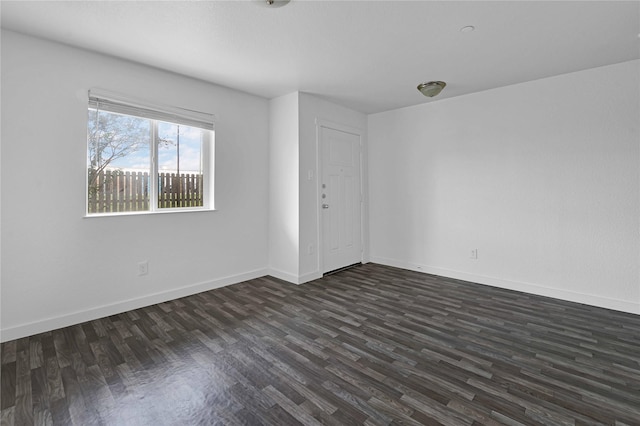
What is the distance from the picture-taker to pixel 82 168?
2.68 m

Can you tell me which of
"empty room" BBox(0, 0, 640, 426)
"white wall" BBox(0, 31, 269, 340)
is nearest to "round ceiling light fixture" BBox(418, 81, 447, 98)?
"empty room" BBox(0, 0, 640, 426)

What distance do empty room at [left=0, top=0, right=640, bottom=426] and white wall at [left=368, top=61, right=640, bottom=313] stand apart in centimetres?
2

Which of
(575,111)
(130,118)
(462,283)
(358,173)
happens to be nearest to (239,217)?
(130,118)

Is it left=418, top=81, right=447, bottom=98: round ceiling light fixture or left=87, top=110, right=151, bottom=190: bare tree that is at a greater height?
left=418, top=81, right=447, bottom=98: round ceiling light fixture

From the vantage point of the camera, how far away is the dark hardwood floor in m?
1.59

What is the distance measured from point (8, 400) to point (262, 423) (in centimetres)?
148

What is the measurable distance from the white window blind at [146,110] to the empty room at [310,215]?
21 millimetres

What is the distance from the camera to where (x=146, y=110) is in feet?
9.93

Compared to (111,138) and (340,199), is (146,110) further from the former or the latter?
(340,199)

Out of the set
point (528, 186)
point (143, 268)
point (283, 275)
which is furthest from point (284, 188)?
point (528, 186)

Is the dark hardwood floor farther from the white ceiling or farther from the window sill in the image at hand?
the white ceiling

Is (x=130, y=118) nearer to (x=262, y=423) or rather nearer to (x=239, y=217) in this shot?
(x=239, y=217)

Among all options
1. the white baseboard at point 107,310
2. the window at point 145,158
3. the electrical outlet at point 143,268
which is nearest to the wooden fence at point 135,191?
the window at point 145,158

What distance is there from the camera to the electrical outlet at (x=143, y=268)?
9.93ft
